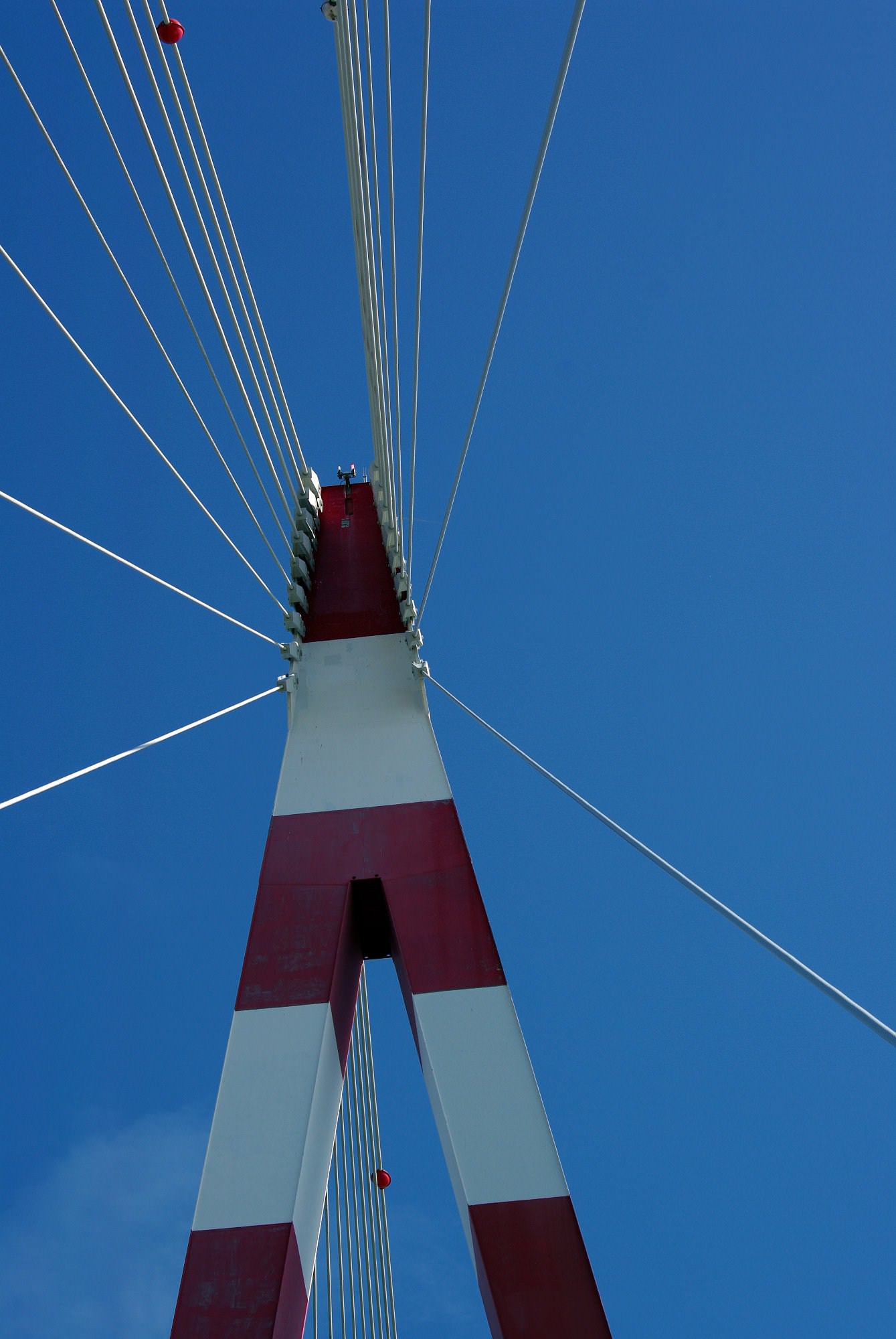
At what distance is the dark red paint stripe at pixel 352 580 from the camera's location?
623 cm

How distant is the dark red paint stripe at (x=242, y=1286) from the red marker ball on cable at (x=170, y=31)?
415 centimetres

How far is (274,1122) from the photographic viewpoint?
4.13m

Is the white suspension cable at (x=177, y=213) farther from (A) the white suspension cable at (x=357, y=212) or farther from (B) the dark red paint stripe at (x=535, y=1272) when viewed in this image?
(B) the dark red paint stripe at (x=535, y=1272)

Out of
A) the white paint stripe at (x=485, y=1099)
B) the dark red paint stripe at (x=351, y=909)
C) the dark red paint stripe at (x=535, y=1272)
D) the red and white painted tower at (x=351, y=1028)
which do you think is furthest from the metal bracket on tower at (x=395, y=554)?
the dark red paint stripe at (x=535, y=1272)

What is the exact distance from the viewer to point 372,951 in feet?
16.5

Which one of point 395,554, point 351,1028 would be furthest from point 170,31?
point 351,1028

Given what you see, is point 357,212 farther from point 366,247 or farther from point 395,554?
point 395,554

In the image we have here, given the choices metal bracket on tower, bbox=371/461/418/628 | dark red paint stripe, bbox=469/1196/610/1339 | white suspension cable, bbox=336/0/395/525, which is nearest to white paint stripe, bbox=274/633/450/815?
metal bracket on tower, bbox=371/461/418/628

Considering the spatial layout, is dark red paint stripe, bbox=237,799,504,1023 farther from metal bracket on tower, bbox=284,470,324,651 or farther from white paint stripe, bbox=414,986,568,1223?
metal bracket on tower, bbox=284,470,324,651

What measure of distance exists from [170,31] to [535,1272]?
14.6 feet

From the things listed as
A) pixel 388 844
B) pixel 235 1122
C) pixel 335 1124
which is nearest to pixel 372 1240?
pixel 335 1124

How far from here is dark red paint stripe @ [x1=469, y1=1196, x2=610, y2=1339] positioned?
3.60 m

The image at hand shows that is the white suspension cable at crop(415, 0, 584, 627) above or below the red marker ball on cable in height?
below

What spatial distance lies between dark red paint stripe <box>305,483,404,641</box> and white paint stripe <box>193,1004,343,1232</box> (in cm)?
236
